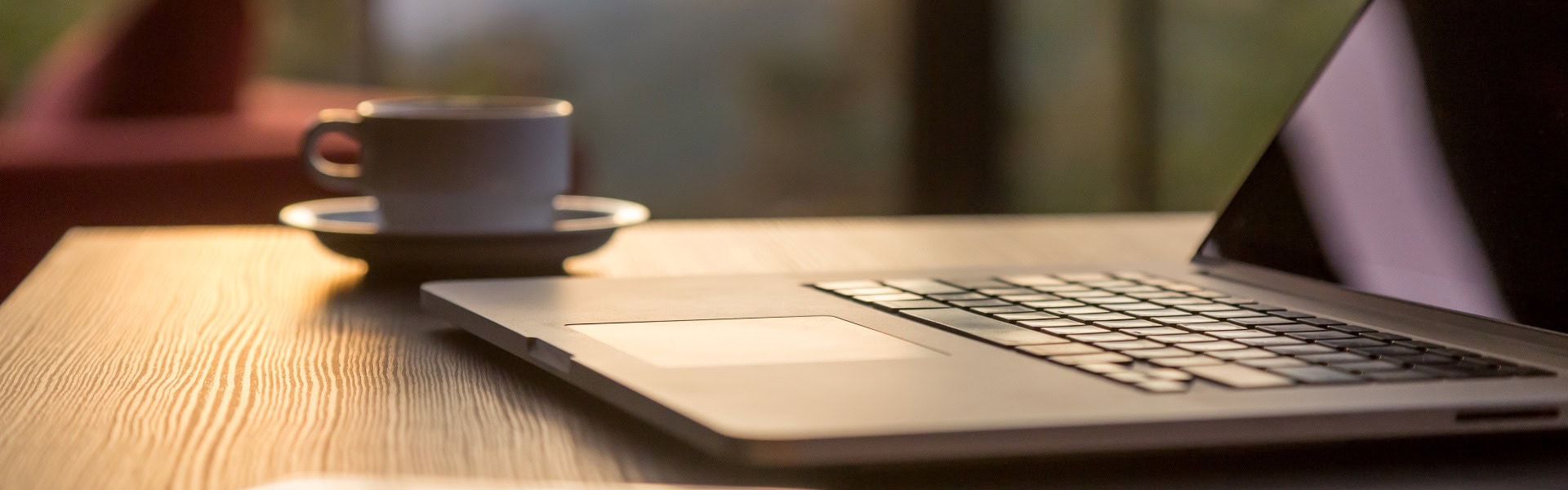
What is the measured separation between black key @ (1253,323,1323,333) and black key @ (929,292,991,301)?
131mm

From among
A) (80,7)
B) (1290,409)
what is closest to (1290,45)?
(80,7)

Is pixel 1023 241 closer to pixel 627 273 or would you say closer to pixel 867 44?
pixel 627 273

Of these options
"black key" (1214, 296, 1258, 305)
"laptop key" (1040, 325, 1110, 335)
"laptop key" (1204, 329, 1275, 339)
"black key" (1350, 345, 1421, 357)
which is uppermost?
"black key" (1350, 345, 1421, 357)

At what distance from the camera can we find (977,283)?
0.73m

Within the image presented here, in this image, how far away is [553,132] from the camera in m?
0.94

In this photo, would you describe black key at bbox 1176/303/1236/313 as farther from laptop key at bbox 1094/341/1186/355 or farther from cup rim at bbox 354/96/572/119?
cup rim at bbox 354/96/572/119

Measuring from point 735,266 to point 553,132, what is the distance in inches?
5.3

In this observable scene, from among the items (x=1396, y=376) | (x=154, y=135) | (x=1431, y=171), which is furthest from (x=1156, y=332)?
(x=154, y=135)

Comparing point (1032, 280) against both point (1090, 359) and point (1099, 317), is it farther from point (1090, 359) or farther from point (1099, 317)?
point (1090, 359)

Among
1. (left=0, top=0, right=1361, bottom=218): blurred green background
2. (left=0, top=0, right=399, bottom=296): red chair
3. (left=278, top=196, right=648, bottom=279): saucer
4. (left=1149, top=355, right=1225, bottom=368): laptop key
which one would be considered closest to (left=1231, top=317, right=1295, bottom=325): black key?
(left=1149, top=355, right=1225, bottom=368): laptop key

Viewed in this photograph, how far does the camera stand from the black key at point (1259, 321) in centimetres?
59

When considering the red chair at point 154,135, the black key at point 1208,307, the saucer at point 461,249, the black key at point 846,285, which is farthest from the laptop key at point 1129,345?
the red chair at point 154,135

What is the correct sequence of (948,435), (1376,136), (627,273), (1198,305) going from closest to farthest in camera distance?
(948,435) < (1198,305) < (1376,136) < (627,273)

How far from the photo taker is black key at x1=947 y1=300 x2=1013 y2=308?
2.12ft
